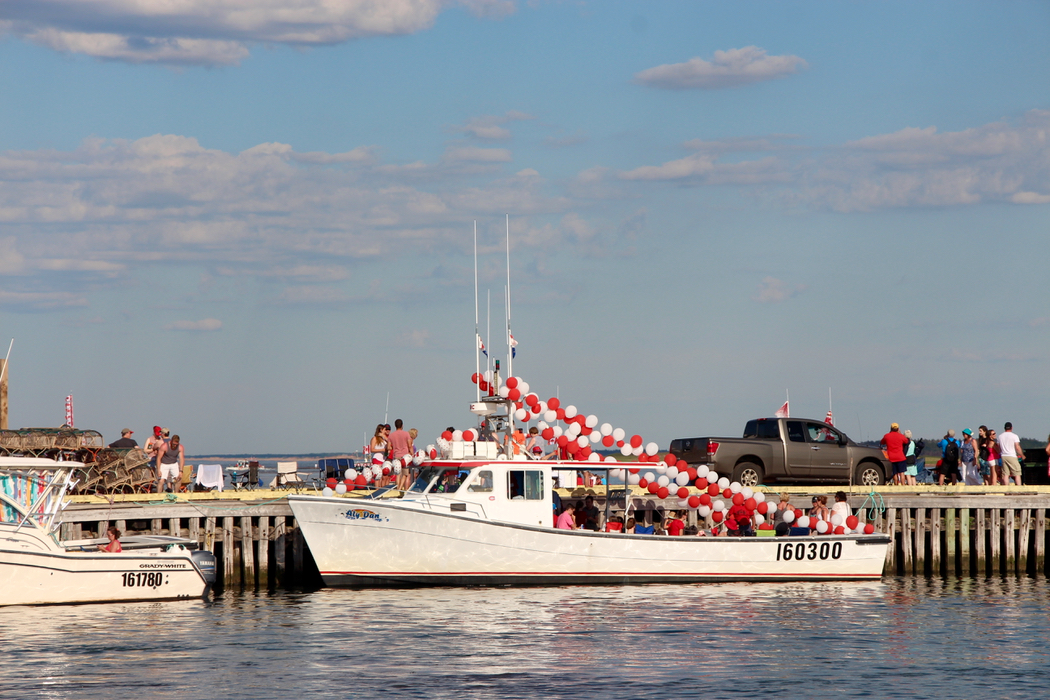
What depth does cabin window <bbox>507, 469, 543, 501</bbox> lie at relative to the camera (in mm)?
22531

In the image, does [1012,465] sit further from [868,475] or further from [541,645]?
[541,645]

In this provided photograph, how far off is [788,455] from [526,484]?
7.98 m

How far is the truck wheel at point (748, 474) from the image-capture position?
90.9ft

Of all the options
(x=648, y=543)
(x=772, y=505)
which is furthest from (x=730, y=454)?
(x=648, y=543)

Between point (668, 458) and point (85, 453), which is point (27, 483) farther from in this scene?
point (668, 458)

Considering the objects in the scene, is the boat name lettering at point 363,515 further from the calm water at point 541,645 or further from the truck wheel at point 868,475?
the truck wheel at point 868,475

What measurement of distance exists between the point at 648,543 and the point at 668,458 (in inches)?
68.3

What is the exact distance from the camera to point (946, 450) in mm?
29906

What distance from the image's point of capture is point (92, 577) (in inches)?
810

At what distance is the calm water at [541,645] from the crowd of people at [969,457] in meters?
5.96

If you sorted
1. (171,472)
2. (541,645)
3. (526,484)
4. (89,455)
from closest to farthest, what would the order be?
(541,645) → (526,484) → (89,455) → (171,472)

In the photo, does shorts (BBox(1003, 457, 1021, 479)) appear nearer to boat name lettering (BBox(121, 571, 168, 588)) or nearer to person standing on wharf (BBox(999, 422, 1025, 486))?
person standing on wharf (BBox(999, 422, 1025, 486))

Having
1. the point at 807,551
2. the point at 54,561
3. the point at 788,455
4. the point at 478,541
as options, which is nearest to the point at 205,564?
the point at 54,561

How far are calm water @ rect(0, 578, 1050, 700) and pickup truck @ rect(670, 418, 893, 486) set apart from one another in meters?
5.00
